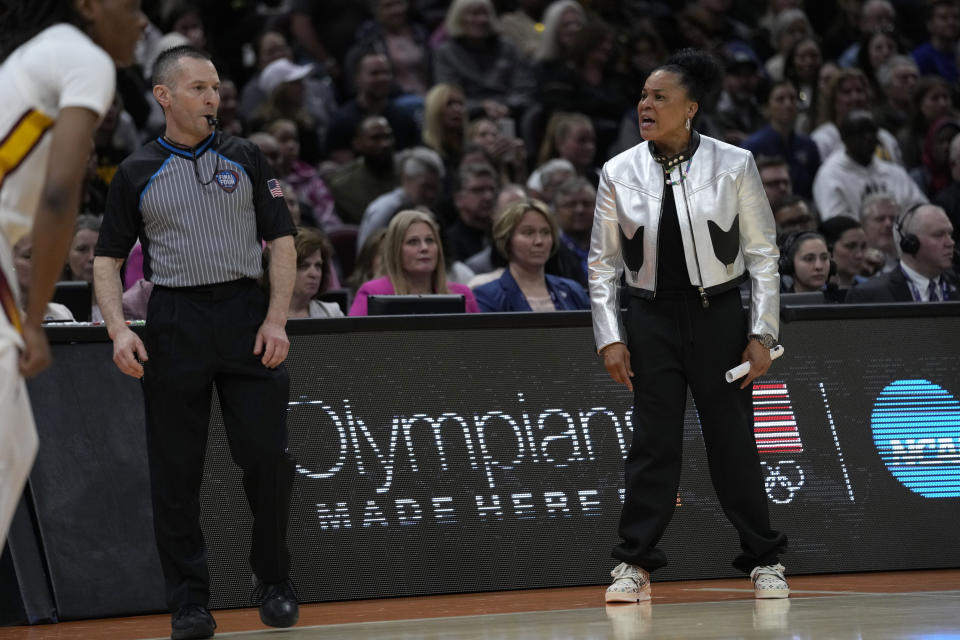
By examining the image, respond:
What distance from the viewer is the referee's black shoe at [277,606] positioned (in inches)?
214

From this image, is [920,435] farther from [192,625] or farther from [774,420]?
[192,625]

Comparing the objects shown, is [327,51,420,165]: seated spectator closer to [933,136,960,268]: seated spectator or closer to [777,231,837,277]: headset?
[933,136,960,268]: seated spectator

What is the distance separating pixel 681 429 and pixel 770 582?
0.73m

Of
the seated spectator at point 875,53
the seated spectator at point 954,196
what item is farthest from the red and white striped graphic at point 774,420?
the seated spectator at point 875,53

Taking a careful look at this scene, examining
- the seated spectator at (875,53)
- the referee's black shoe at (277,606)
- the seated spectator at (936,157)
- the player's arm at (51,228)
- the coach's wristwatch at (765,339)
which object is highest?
the player's arm at (51,228)

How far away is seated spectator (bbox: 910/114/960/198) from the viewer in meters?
12.6

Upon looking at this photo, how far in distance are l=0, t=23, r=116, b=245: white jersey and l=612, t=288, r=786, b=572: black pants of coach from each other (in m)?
3.08

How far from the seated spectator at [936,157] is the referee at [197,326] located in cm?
861

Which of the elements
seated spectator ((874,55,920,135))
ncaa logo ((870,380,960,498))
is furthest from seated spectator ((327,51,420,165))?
ncaa logo ((870,380,960,498))

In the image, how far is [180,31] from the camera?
498 inches

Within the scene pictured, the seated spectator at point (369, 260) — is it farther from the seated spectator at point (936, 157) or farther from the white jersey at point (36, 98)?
the seated spectator at point (936, 157)

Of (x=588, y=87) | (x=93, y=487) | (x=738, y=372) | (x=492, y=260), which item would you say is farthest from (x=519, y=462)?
(x=588, y=87)

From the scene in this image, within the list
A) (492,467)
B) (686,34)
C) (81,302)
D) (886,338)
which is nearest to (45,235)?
(492,467)

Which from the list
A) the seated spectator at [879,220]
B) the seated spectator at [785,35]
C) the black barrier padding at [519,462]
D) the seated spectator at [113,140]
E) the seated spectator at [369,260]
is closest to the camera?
the black barrier padding at [519,462]
